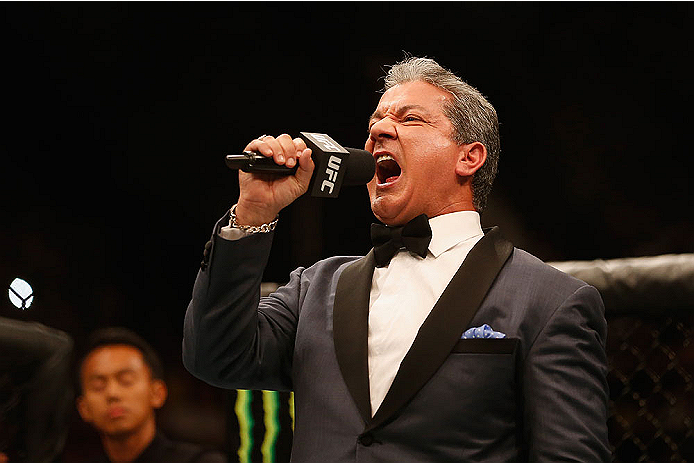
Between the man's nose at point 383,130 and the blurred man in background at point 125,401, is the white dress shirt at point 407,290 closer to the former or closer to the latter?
the man's nose at point 383,130

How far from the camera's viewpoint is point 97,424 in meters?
2.51

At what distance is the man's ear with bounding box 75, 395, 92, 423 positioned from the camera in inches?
100

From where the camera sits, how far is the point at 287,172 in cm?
108

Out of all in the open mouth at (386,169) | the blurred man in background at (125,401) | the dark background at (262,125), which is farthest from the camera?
the dark background at (262,125)

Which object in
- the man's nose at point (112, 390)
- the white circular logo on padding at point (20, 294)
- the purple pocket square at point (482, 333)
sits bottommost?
the man's nose at point (112, 390)

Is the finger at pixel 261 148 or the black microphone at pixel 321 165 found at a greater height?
the finger at pixel 261 148

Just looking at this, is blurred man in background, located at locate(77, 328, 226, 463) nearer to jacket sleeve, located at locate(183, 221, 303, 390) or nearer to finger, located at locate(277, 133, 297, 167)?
jacket sleeve, located at locate(183, 221, 303, 390)

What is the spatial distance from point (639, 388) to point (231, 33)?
232 centimetres

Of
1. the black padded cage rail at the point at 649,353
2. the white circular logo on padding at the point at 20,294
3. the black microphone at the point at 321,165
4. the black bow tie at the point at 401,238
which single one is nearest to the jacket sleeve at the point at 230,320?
the black microphone at the point at 321,165

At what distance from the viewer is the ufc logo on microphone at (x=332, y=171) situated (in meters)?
1.08

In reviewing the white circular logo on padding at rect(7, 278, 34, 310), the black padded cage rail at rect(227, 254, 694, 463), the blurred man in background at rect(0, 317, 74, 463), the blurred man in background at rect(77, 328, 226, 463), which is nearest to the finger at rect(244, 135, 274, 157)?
the black padded cage rail at rect(227, 254, 694, 463)

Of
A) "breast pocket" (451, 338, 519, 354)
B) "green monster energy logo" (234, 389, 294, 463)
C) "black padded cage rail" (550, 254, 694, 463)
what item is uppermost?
"breast pocket" (451, 338, 519, 354)

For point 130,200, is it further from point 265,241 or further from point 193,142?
point 265,241

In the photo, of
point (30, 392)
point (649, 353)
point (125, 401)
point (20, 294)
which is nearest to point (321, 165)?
point (649, 353)
